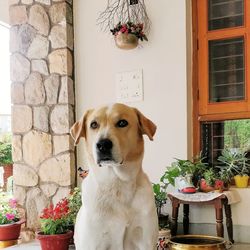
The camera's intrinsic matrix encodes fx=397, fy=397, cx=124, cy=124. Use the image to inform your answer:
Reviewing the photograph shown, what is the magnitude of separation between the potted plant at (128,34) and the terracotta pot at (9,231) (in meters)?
1.77

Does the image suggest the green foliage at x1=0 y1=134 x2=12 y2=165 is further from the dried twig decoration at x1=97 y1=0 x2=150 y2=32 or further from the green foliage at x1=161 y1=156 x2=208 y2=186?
the green foliage at x1=161 y1=156 x2=208 y2=186

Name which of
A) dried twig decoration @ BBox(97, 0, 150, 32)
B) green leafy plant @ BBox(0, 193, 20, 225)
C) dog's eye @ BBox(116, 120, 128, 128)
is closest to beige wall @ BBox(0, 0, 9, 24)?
dried twig decoration @ BBox(97, 0, 150, 32)

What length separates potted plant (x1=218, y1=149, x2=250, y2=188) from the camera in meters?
3.11

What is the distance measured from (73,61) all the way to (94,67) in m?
0.22

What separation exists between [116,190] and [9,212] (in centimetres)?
203

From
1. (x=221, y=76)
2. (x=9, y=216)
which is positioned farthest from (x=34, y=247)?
(x=221, y=76)

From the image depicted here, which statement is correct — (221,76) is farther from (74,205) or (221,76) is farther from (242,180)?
(74,205)

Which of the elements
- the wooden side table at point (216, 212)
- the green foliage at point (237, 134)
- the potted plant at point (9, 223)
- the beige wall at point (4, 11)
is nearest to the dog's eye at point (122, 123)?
the wooden side table at point (216, 212)

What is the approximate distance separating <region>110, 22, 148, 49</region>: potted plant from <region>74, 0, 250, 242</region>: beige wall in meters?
0.11

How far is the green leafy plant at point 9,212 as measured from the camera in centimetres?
344

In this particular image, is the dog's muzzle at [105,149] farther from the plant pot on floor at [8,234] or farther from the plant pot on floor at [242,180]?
the plant pot on floor at [8,234]

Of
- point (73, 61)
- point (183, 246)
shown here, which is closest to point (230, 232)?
point (183, 246)

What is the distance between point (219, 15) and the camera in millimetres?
3330

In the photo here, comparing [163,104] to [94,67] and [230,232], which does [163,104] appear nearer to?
[94,67]
